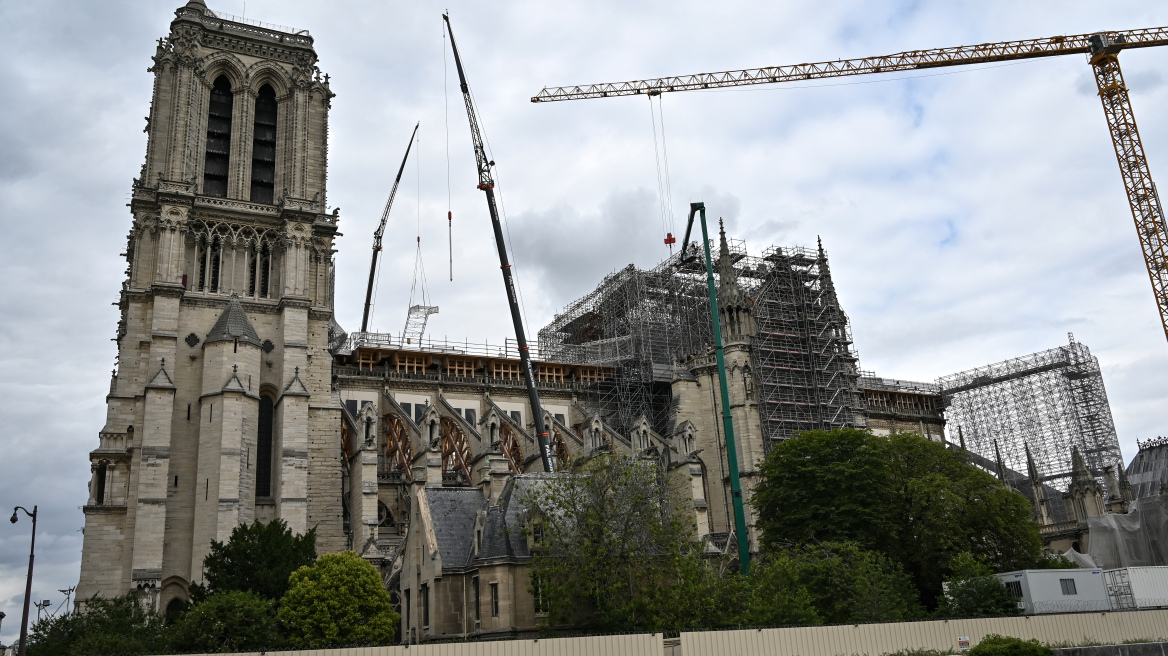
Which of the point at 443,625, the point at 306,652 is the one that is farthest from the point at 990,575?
the point at 306,652

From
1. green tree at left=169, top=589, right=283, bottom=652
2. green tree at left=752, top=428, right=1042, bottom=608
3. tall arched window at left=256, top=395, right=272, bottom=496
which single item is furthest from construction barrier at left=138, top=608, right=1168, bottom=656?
tall arched window at left=256, top=395, right=272, bottom=496

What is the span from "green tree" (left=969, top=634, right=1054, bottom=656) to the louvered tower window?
47882mm

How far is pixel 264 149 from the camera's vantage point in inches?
2394

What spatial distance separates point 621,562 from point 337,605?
11068 millimetres

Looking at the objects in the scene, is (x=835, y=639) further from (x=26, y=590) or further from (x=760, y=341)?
(x=760, y=341)

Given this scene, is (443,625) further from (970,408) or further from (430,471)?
(970,408)

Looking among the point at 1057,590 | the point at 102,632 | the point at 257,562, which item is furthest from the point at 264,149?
the point at 1057,590

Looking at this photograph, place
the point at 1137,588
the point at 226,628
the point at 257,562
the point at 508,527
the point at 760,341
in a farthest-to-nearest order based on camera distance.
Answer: the point at 760,341 < the point at 1137,588 < the point at 257,562 < the point at 508,527 < the point at 226,628

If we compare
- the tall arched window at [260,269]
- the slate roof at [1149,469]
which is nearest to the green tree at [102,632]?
the tall arched window at [260,269]

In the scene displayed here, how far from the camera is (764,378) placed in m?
65.5

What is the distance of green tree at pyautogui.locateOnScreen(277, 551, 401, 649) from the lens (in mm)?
35469

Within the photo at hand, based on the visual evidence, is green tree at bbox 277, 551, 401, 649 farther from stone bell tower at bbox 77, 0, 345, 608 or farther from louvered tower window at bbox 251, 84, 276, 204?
louvered tower window at bbox 251, 84, 276, 204

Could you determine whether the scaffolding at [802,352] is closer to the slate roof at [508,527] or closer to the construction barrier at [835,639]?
the slate roof at [508,527]

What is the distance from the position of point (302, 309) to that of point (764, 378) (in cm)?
3162
